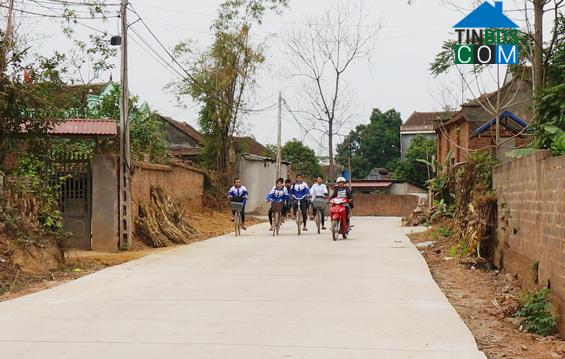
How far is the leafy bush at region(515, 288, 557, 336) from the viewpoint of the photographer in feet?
25.7

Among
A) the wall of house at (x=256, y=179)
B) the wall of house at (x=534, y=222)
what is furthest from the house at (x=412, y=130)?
Answer: the wall of house at (x=534, y=222)

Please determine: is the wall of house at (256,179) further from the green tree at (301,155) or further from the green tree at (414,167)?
the green tree at (414,167)

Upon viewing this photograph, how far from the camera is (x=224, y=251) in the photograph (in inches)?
640

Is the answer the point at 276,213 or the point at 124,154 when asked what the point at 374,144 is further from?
the point at 124,154

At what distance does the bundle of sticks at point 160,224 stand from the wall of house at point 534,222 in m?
8.68

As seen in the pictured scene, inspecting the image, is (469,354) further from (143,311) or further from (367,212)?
(367,212)

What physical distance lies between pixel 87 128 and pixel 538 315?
11.0 metres

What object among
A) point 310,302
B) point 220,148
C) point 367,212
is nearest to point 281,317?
point 310,302

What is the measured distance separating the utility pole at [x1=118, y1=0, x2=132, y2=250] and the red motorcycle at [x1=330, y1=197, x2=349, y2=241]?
5213mm

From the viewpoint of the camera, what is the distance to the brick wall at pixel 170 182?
18.8m

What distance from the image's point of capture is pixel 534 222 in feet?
32.0

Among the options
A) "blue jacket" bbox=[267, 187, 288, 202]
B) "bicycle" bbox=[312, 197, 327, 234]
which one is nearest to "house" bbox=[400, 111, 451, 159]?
"bicycle" bbox=[312, 197, 327, 234]

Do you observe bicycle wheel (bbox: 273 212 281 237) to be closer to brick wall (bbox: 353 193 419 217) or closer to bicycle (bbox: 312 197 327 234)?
bicycle (bbox: 312 197 327 234)

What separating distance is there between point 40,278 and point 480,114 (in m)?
26.9
